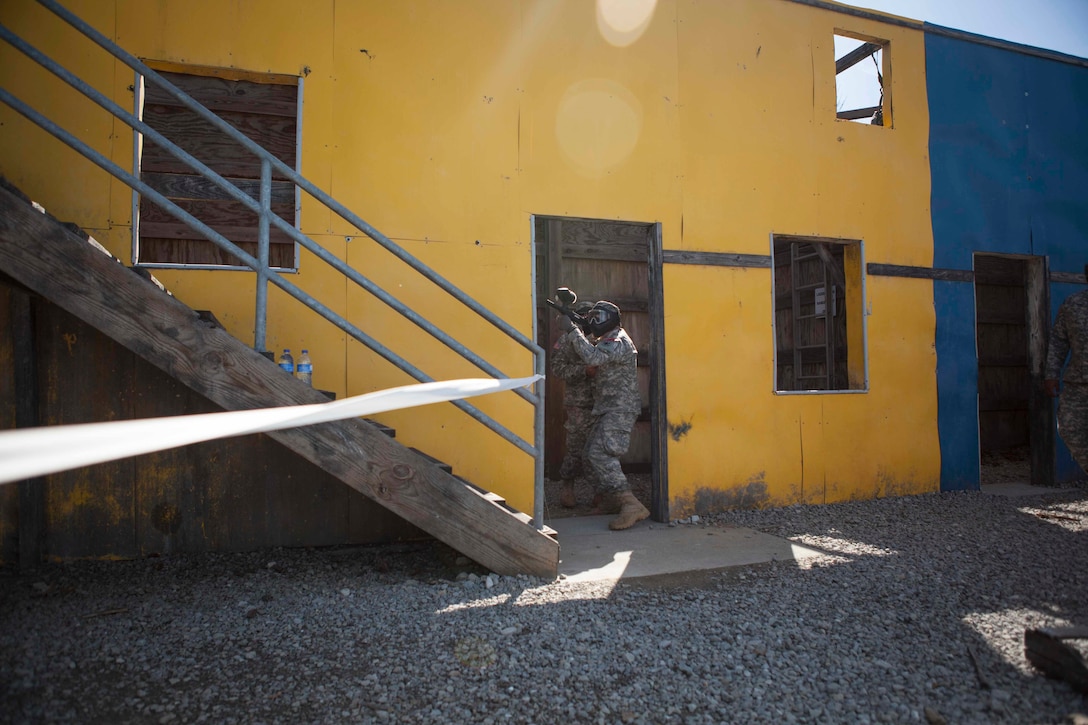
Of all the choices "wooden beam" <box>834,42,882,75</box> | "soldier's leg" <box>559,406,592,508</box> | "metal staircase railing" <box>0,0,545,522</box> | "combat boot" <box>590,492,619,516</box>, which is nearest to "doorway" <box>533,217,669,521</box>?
"combat boot" <box>590,492,619,516</box>

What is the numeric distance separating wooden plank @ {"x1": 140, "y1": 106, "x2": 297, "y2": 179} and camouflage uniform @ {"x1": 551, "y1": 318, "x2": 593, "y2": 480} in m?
2.90

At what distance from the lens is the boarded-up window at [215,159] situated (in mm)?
4754

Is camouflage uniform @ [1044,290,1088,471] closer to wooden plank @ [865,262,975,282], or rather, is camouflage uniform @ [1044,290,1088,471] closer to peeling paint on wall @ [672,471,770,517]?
wooden plank @ [865,262,975,282]

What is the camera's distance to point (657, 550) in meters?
4.38

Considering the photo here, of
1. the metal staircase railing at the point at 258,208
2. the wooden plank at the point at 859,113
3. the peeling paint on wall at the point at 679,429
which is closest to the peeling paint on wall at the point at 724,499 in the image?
the peeling paint on wall at the point at 679,429

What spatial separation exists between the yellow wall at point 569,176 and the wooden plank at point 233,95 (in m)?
0.35

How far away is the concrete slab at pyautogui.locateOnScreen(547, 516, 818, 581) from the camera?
12.8ft

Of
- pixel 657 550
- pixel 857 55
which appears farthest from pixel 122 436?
pixel 857 55

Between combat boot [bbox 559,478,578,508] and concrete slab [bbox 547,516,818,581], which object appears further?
combat boot [bbox 559,478,578,508]

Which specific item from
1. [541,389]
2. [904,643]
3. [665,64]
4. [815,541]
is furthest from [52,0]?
[815,541]

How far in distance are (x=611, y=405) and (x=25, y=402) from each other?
13.3ft

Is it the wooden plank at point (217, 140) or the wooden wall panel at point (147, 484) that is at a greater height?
the wooden plank at point (217, 140)

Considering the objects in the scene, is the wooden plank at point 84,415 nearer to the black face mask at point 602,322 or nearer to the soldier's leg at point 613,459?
the soldier's leg at point 613,459

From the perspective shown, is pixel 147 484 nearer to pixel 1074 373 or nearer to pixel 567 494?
pixel 567 494
